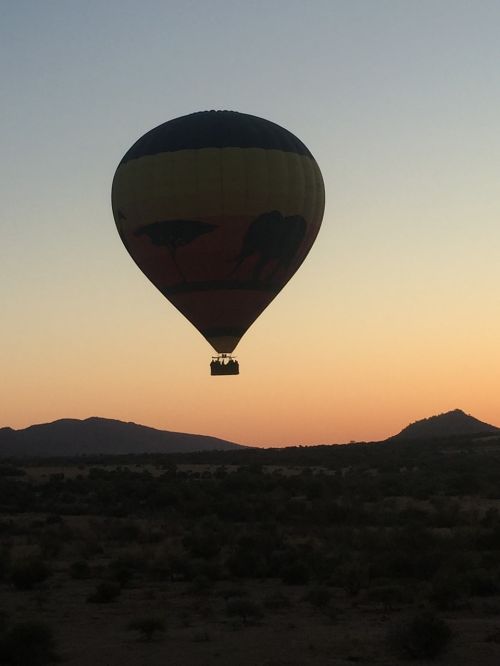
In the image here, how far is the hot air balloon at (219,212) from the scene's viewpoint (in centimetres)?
3934

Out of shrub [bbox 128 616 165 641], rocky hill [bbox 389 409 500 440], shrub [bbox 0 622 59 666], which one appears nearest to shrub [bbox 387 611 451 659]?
shrub [bbox 128 616 165 641]

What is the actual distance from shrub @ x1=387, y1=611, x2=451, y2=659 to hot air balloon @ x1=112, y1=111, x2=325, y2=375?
2662 centimetres

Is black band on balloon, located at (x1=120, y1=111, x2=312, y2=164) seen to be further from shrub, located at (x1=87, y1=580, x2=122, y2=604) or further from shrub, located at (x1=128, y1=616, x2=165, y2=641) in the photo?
shrub, located at (x1=128, y1=616, x2=165, y2=641)

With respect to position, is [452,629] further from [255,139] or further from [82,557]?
[255,139]

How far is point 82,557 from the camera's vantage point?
24.3 metres

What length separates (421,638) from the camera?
548 inches

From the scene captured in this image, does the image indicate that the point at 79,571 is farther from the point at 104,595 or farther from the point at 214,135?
the point at 214,135

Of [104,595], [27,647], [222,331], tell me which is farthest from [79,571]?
[222,331]

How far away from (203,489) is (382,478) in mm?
8135

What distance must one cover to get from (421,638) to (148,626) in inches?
152

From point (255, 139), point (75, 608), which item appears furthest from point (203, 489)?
point (75, 608)

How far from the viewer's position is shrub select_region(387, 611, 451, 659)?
13820 millimetres

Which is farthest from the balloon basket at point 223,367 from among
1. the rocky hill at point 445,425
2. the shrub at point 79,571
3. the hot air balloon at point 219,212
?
the rocky hill at point 445,425

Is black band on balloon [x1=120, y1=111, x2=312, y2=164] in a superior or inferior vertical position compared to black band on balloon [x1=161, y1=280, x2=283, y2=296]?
superior
